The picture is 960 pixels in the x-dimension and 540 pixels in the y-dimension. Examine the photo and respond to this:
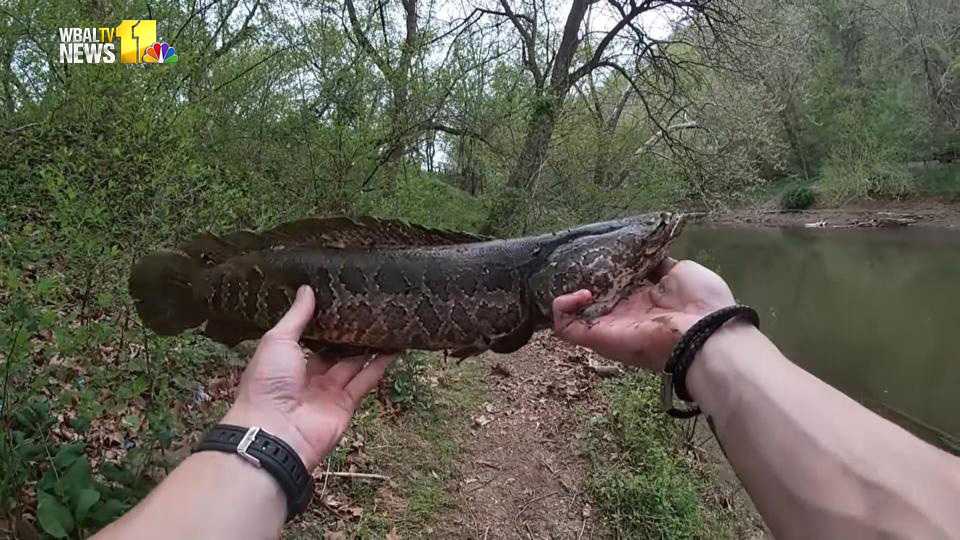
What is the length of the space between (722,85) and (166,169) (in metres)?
14.6

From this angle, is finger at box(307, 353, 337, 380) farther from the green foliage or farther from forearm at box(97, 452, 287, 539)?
the green foliage

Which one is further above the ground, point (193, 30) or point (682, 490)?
point (193, 30)

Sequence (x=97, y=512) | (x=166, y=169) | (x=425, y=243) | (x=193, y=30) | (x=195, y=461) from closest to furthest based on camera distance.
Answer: (x=195, y=461)
(x=97, y=512)
(x=425, y=243)
(x=166, y=169)
(x=193, y=30)

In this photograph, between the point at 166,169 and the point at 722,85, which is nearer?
the point at 166,169

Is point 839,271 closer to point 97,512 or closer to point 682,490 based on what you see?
point 682,490

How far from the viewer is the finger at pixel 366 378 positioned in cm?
283

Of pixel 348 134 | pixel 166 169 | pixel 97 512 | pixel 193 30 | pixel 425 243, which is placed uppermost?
pixel 193 30

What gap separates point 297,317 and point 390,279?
22.1 inches

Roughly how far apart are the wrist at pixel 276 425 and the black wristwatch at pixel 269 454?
0.08 metres

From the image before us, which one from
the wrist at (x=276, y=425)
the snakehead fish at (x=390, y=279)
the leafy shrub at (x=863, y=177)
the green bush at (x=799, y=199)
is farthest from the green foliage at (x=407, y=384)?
the green bush at (x=799, y=199)

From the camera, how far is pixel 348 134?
6.83 metres

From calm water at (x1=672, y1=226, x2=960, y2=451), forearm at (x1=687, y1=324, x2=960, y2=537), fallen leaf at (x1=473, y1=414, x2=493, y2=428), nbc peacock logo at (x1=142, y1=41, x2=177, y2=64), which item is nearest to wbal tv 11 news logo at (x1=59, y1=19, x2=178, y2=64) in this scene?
nbc peacock logo at (x1=142, y1=41, x2=177, y2=64)

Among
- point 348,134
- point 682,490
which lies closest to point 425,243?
point 348,134

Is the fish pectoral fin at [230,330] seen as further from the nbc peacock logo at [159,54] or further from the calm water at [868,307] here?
the calm water at [868,307]
